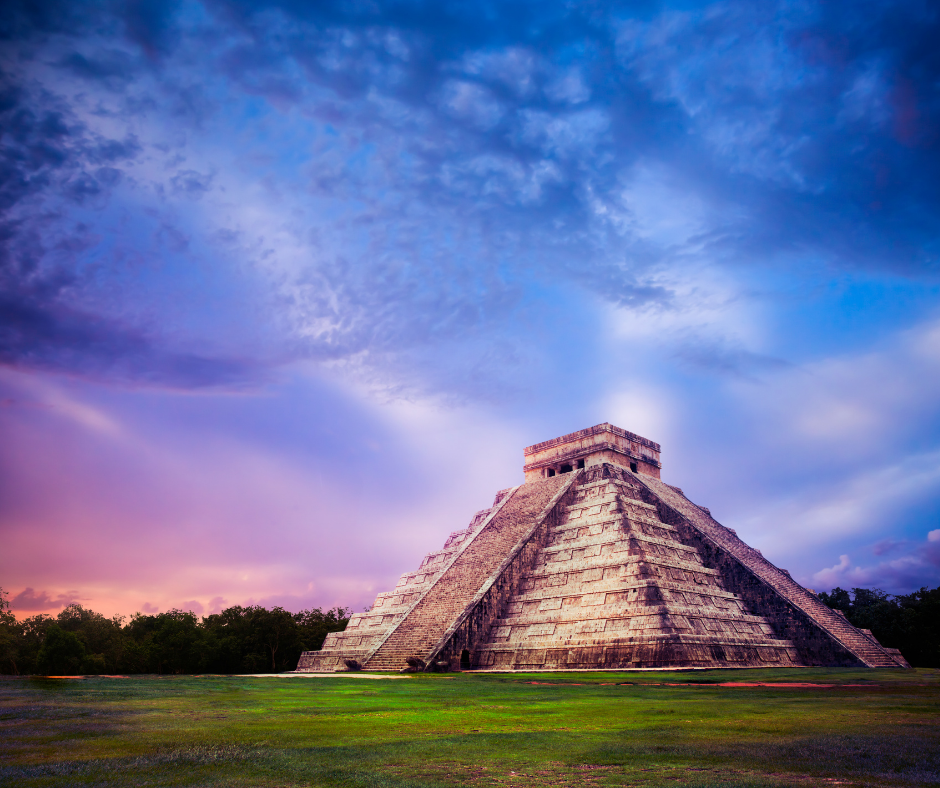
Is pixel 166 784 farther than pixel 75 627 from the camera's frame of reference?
No

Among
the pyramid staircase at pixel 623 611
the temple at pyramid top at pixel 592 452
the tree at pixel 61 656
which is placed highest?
the temple at pyramid top at pixel 592 452

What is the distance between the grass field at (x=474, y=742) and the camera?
12.8 feet

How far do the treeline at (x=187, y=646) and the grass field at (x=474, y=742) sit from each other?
37.3 meters

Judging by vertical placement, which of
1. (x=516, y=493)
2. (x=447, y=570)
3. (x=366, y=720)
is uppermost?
(x=516, y=493)

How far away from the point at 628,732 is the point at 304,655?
25701 mm

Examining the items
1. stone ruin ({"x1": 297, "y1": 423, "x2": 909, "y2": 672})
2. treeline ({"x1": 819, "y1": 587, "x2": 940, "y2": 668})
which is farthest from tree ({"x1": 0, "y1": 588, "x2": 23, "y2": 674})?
treeline ({"x1": 819, "y1": 587, "x2": 940, "y2": 668})

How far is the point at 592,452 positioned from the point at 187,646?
3055cm

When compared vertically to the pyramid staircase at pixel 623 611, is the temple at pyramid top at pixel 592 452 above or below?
above

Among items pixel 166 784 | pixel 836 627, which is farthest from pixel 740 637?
pixel 166 784

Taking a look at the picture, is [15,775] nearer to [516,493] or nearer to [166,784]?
[166,784]

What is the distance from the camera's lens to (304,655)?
28125 mm

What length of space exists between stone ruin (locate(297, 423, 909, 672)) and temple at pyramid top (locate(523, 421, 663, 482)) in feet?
11.6

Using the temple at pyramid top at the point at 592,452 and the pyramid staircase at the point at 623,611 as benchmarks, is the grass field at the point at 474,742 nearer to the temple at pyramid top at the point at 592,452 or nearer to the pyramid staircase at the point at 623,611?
the pyramid staircase at the point at 623,611

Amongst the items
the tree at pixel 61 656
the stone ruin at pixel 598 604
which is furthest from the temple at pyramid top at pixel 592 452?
the tree at pixel 61 656
